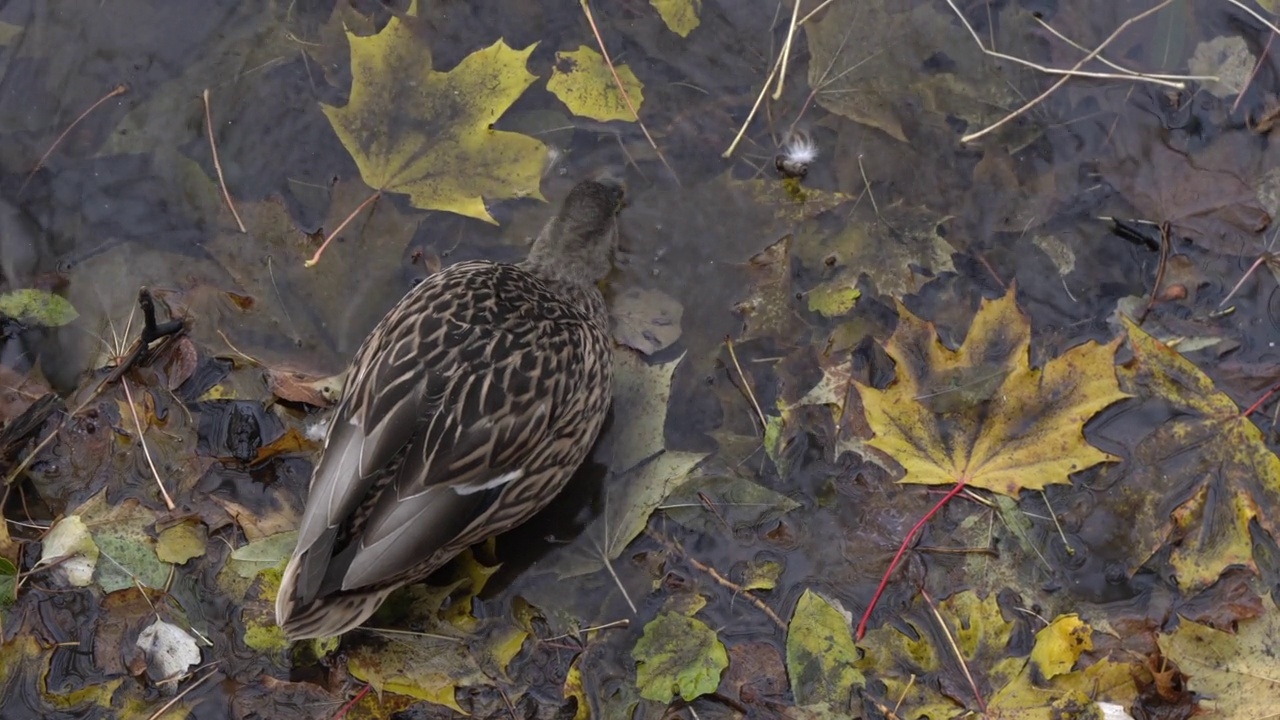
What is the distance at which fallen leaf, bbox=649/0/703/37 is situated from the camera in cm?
461

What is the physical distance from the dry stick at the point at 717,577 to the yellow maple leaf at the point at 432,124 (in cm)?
129

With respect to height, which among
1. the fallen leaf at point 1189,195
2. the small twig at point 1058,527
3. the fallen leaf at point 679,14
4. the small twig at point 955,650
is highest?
the fallen leaf at point 679,14

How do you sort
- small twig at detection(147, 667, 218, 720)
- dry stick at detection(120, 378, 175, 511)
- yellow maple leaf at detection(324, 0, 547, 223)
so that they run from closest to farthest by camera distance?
small twig at detection(147, 667, 218, 720), dry stick at detection(120, 378, 175, 511), yellow maple leaf at detection(324, 0, 547, 223)

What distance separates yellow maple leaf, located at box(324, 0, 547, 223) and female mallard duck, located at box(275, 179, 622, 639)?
1.22 feet

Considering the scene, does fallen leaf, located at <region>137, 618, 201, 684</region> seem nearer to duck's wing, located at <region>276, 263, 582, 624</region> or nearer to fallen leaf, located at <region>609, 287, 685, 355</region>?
duck's wing, located at <region>276, 263, 582, 624</region>

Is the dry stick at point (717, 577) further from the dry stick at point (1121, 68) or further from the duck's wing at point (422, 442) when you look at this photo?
the dry stick at point (1121, 68)

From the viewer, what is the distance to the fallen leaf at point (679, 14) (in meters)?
4.61

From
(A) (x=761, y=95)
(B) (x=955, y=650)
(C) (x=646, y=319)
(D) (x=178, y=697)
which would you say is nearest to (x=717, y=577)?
(B) (x=955, y=650)

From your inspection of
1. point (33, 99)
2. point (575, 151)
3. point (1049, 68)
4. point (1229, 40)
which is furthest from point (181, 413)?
point (1229, 40)

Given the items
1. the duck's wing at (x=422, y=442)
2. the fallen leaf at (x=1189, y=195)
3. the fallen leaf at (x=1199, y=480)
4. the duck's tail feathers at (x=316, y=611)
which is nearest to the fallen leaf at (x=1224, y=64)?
the fallen leaf at (x=1189, y=195)

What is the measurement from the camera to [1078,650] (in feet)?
12.1

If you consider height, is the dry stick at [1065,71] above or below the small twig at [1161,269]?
above

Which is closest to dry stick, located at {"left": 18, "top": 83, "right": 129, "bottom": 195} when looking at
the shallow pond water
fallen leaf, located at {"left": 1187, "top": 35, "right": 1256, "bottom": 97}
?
the shallow pond water

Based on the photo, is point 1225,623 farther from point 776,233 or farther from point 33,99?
point 33,99
